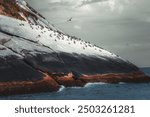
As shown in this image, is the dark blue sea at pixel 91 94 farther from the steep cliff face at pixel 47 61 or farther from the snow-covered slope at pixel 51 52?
the snow-covered slope at pixel 51 52

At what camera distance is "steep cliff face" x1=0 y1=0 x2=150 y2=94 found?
6662 cm

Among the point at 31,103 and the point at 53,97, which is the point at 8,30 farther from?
the point at 31,103

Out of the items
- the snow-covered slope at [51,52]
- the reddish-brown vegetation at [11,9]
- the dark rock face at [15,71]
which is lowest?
the dark rock face at [15,71]

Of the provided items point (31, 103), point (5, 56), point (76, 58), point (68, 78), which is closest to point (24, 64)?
point (5, 56)

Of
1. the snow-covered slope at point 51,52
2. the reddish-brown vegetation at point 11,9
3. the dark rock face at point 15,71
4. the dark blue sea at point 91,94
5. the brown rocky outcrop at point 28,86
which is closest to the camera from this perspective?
the dark blue sea at point 91,94

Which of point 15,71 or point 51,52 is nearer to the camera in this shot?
point 15,71

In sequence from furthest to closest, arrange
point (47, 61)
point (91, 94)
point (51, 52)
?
point (51, 52)
point (47, 61)
point (91, 94)

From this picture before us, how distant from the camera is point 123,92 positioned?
244 ft

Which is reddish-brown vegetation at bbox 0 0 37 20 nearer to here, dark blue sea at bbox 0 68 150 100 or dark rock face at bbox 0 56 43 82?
dark blue sea at bbox 0 68 150 100

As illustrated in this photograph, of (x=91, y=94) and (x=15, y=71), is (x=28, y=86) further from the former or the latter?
(x=91, y=94)

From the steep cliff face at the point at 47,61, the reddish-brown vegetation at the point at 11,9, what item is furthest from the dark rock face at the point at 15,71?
the reddish-brown vegetation at the point at 11,9

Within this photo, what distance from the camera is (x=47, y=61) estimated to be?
243ft


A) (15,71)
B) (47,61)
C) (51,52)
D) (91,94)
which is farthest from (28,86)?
(51,52)

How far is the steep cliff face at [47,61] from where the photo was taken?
66625mm
